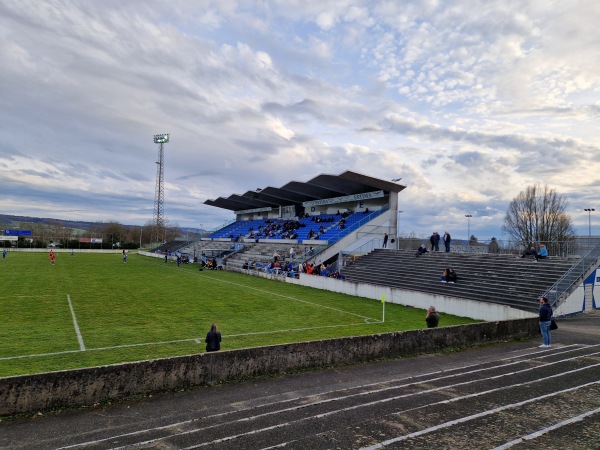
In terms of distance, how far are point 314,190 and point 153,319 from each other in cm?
3484

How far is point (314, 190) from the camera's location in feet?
164

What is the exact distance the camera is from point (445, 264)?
28125 millimetres

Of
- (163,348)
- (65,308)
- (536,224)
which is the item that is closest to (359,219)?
(536,224)

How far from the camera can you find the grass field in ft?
39.4

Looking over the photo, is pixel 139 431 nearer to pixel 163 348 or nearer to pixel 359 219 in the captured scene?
pixel 163 348

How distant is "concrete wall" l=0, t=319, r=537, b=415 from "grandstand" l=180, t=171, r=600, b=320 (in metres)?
8.11

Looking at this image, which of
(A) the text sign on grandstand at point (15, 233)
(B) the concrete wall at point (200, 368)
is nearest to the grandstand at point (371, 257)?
(B) the concrete wall at point (200, 368)

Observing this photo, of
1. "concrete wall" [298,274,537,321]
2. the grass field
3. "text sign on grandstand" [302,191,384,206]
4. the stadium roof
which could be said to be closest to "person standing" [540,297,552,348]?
"concrete wall" [298,274,537,321]

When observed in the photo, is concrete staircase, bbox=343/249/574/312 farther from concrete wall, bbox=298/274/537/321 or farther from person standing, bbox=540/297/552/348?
person standing, bbox=540/297/552/348

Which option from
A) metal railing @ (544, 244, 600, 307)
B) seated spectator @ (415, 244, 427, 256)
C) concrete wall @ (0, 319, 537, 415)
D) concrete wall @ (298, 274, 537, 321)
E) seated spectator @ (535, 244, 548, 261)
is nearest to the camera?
concrete wall @ (0, 319, 537, 415)

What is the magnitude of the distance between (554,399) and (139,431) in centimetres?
818

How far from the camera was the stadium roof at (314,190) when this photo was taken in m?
41.2

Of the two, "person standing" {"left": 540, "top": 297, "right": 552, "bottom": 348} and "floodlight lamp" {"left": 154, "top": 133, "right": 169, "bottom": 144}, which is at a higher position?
"floodlight lamp" {"left": 154, "top": 133, "right": 169, "bottom": 144}

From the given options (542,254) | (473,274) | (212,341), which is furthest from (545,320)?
(542,254)
